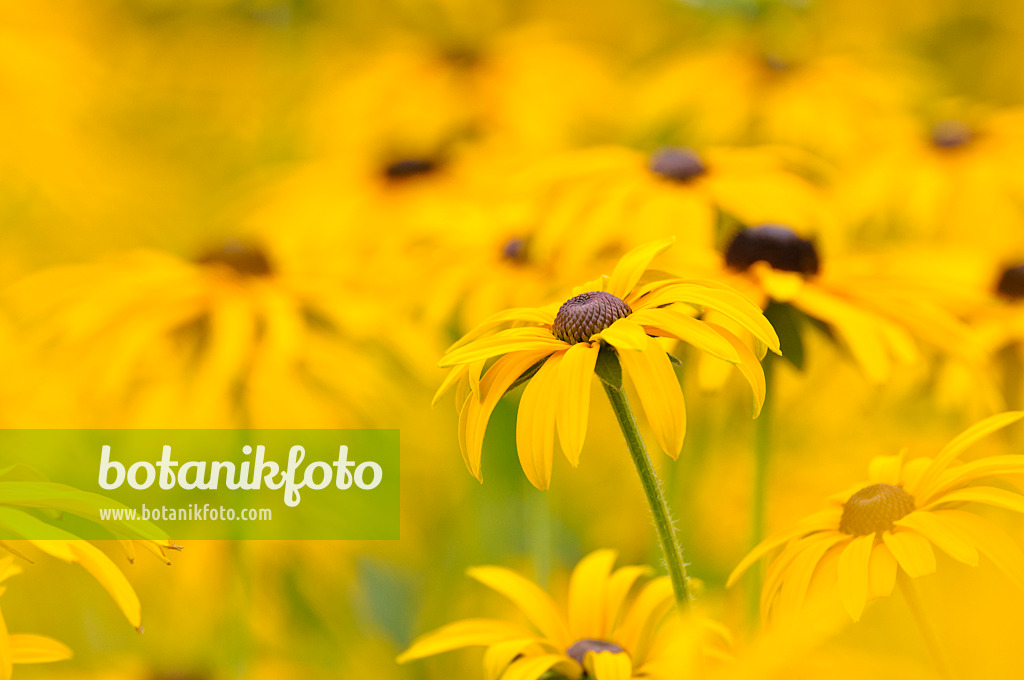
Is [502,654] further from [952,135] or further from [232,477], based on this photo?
[952,135]

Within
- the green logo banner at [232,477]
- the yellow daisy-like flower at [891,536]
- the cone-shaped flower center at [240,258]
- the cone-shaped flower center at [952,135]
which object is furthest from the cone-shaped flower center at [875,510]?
the cone-shaped flower center at [952,135]

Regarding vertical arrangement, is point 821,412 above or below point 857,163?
below

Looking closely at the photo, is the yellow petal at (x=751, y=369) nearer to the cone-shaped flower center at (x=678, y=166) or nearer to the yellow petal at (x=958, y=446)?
the yellow petal at (x=958, y=446)

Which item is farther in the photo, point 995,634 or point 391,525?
point 391,525

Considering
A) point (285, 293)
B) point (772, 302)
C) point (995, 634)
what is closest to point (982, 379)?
point (772, 302)

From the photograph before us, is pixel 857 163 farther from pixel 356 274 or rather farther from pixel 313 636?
pixel 313 636

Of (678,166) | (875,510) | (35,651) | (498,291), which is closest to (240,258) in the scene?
(498,291)
